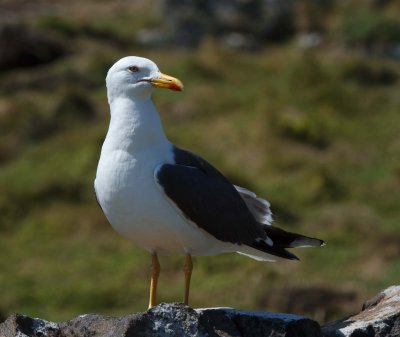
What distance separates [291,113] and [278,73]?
160 inches

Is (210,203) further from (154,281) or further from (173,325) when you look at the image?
(173,325)

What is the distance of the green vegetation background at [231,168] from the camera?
48.8 ft

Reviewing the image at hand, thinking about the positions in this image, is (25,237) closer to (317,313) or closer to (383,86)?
(317,313)

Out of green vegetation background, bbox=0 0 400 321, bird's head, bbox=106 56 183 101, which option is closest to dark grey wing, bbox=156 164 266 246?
bird's head, bbox=106 56 183 101

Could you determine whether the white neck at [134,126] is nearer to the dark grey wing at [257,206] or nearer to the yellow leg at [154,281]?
the yellow leg at [154,281]

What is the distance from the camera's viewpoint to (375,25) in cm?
3016

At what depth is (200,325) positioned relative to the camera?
20.9 ft

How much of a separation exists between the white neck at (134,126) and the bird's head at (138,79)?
0.05 m

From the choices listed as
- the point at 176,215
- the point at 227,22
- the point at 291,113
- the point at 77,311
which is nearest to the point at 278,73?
the point at 291,113

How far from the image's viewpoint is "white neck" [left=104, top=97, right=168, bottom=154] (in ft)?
24.2

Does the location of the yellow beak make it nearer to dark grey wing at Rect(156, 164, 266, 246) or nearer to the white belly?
the white belly

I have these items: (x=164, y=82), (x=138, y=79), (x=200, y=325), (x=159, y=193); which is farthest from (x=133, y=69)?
(x=200, y=325)

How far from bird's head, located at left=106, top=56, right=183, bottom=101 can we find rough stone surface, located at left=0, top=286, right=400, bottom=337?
1621 millimetres

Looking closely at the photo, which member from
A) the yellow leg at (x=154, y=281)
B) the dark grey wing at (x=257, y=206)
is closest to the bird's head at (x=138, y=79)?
the dark grey wing at (x=257, y=206)
